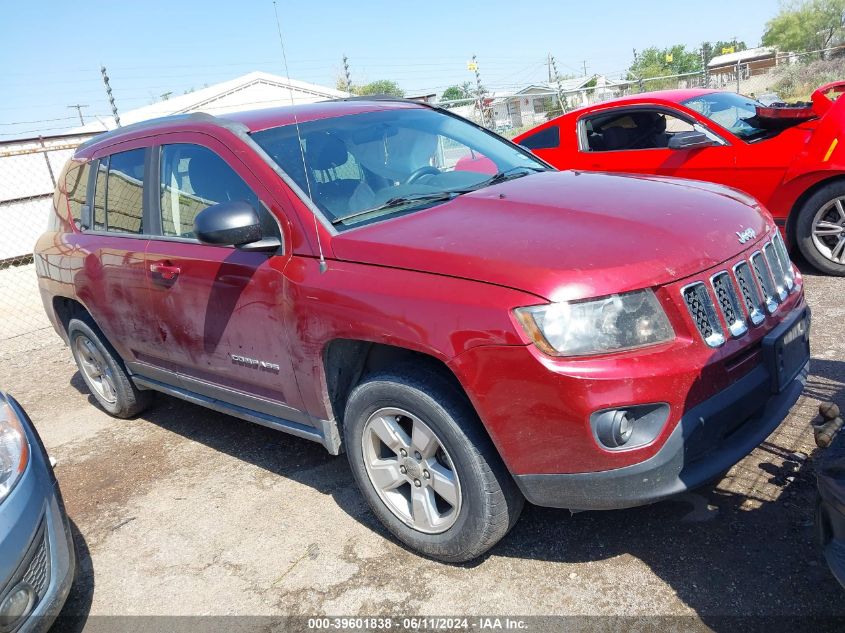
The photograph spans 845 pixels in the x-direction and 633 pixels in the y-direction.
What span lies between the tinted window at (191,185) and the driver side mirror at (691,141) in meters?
4.55

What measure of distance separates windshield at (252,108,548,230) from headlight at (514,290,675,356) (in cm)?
106

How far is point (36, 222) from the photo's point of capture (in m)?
14.7

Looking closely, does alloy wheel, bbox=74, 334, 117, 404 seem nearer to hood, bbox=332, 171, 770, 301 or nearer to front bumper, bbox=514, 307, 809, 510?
hood, bbox=332, 171, 770, 301

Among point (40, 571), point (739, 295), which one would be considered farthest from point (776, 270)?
point (40, 571)

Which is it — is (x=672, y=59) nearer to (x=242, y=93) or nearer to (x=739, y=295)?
(x=242, y=93)

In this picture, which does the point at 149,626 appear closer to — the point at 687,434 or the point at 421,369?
the point at 421,369

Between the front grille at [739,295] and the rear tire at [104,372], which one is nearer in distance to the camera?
the front grille at [739,295]

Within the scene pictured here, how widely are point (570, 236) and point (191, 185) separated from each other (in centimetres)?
209

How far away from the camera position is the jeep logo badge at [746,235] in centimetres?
279

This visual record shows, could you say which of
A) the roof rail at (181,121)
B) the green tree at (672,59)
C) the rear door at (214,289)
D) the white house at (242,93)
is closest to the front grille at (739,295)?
the rear door at (214,289)

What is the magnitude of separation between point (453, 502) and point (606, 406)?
0.79m

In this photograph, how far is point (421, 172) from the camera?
356cm

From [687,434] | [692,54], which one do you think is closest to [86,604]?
[687,434]

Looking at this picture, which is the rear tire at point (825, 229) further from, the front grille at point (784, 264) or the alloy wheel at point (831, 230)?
the front grille at point (784, 264)
